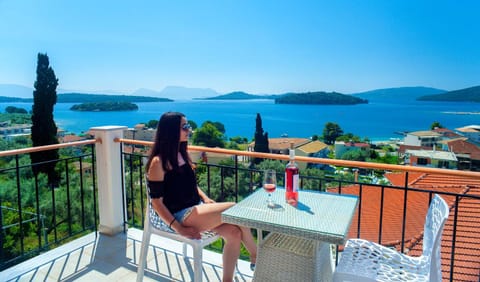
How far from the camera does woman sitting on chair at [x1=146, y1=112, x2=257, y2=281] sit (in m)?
1.96

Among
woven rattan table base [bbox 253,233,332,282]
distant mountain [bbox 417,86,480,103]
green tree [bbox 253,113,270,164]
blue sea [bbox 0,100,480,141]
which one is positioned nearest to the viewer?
woven rattan table base [bbox 253,233,332,282]

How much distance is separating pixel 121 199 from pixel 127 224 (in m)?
0.28

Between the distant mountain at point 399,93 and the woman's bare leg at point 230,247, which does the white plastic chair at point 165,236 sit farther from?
the distant mountain at point 399,93

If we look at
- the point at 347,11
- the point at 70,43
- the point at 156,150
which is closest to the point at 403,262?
the point at 156,150

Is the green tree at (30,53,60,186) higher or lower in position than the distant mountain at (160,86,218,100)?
lower

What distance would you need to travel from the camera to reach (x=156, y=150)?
83.5 inches

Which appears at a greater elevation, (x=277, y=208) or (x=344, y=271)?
(x=277, y=208)

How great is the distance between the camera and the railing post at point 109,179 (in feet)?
10.4

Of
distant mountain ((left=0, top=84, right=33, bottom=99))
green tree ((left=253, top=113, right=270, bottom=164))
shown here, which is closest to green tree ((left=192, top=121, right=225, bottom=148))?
green tree ((left=253, top=113, right=270, bottom=164))

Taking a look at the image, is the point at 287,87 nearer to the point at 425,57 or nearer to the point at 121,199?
the point at 425,57

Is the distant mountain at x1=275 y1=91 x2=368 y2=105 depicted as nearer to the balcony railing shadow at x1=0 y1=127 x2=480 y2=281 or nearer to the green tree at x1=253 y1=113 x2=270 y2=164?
the green tree at x1=253 y1=113 x2=270 y2=164

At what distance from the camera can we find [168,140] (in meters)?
2.12

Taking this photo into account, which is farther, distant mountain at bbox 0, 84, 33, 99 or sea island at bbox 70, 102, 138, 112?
sea island at bbox 70, 102, 138, 112

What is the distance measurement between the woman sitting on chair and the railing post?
1.25 meters
